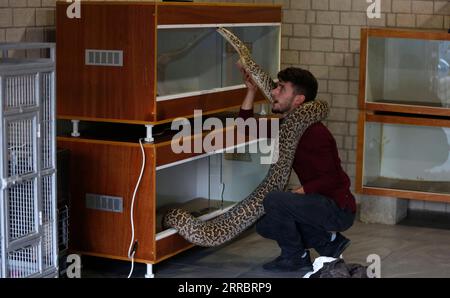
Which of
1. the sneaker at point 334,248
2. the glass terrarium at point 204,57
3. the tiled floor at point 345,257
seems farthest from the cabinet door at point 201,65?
the sneaker at point 334,248

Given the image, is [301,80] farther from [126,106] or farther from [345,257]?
[345,257]

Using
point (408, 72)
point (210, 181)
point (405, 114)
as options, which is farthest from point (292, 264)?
point (408, 72)

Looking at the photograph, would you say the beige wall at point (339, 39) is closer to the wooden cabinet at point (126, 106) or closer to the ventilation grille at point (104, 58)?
the wooden cabinet at point (126, 106)

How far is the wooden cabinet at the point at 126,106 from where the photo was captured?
17.3ft

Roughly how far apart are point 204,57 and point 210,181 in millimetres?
928

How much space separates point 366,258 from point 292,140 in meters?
1.08

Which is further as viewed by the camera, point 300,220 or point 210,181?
point 210,181

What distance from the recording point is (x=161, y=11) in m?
5.22

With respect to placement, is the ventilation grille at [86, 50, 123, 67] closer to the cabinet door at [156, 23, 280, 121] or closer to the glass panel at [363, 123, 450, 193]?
the cabinet door at [156, 23, 280, 121]

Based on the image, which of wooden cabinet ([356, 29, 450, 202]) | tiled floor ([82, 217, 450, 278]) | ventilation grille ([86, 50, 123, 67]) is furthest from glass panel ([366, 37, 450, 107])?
ventilation grille ([86, 50, 123, 67])

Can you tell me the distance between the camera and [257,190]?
19.4ft

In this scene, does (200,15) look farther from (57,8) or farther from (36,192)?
(36,192)

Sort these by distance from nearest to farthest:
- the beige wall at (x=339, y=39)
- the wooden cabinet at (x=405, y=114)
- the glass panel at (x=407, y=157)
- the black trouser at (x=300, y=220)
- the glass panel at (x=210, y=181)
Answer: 1. the black trouser at (x=300, y=220)
2. the glass panel at (x=210, y=181)
3. the wooden cabinet at (x=405, y=114)
4. the glass panel at (x=407, y=157)
5. the beige wall at (x=339, y=39)

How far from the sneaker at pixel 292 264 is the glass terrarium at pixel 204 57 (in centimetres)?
122
